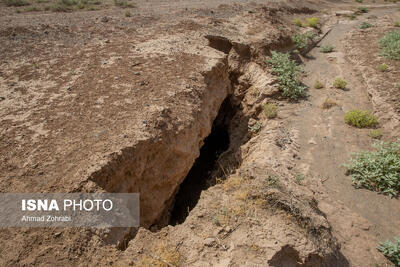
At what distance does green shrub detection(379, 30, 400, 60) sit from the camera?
1087 centimetres

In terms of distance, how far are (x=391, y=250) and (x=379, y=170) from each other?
1998 mm

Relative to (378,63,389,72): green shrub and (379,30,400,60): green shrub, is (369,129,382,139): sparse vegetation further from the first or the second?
(379,30,400,60): green shrub

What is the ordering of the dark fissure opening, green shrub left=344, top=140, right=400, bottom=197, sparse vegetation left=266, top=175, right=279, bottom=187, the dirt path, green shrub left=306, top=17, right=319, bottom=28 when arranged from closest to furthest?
sparse vegetation left=266, top=175, right=279, bottom=187, the dirt path, green shrub left=344, top=140, right=400, bottom=197, the dark fissure opening, green shrub left=306, top=17, right=319, bottom=28

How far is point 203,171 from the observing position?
27.1 feet

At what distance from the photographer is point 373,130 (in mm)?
7430

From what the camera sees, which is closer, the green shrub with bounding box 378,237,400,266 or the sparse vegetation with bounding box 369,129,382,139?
the green shrub with bounding box 378,237,400,266

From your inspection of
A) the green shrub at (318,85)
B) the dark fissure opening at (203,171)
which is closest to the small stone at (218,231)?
the dark fissure opening at (203,171)

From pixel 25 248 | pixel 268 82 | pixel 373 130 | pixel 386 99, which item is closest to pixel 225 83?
pixel 268 82

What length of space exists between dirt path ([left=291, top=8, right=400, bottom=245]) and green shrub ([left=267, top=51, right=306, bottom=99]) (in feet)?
1.86

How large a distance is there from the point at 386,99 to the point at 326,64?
4.46m

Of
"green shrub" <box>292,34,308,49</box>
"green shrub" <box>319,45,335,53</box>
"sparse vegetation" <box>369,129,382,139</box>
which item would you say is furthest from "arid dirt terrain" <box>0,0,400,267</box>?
"green shrub" <box>319,45,335,53</box>

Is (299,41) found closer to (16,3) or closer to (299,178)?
(299,178)

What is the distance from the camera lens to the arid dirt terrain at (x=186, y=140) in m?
3.77

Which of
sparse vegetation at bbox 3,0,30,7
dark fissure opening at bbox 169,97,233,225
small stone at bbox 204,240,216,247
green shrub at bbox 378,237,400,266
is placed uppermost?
sparse vegetation at bbox 3,0,30,7
